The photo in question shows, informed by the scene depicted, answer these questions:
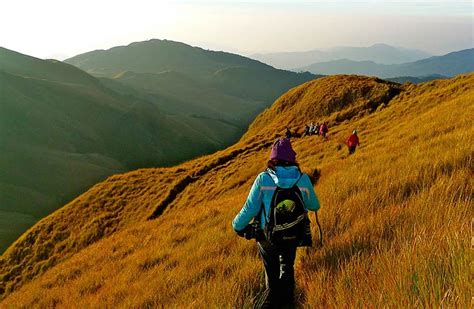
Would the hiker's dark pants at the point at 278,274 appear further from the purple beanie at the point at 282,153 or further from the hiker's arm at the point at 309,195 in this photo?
the purple beanie at the point at 282,153

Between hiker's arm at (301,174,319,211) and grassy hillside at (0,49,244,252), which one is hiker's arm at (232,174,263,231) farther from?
grassy hillside at (0,49,244,252)

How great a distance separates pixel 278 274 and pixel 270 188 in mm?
1014

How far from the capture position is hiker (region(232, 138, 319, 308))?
14.2ft

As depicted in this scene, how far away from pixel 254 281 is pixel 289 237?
81 centimetres

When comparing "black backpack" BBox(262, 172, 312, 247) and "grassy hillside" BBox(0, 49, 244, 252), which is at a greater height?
"black backpack" BBox(262, 172, 312, 247)

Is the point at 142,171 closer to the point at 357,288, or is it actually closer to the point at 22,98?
the point at 357,288

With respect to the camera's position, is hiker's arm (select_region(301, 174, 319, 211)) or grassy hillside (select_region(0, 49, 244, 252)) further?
grassy hillside (select_region(0, 49, 244, 252))

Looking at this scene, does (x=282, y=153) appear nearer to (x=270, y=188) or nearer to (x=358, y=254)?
(x=270, y=188)

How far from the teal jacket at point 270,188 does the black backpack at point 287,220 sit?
0.27 ft

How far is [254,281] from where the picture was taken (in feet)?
15.5

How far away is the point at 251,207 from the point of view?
15.2 ft

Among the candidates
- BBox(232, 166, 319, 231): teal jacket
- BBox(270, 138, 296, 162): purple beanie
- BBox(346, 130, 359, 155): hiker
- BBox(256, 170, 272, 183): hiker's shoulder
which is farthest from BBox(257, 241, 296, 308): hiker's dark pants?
BBox(346, 130, 359, 155): hiker

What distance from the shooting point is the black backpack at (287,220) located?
437 centimetres

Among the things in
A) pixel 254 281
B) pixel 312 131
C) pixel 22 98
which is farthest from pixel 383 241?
pixel 22 98
